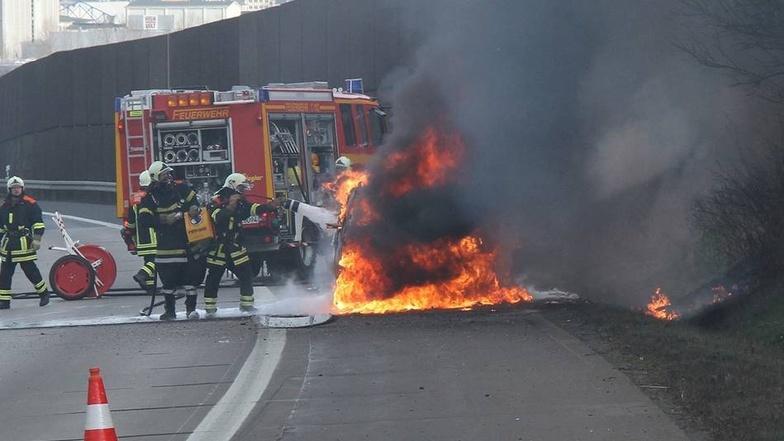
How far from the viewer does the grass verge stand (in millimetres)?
6961

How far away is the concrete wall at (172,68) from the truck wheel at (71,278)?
7719 millimetres

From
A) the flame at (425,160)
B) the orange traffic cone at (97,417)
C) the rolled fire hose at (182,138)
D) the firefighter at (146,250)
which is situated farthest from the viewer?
the rolled fire hose at (182,138)

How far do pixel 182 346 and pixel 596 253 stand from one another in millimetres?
4475

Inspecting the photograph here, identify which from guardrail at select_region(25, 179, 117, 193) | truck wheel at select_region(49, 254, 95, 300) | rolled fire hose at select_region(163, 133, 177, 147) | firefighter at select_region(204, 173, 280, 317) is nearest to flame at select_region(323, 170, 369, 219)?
firefighter at select_region(204, 173, 280, 317)

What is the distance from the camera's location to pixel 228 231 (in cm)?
1323

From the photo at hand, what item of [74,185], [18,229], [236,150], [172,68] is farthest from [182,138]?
[74,185]

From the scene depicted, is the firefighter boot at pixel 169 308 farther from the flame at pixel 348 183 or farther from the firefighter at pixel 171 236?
the flame at pixel 348 183

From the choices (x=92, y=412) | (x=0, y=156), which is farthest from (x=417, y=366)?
(x=0, y=156)

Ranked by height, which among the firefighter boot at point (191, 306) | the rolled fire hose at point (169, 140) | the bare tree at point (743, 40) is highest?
the bare tree at point (743, 40)

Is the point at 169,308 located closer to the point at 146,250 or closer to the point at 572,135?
the point at 146,250

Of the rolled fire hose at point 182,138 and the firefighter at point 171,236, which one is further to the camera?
the rolled fire hose at point 182,138

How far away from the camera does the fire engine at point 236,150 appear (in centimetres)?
1698

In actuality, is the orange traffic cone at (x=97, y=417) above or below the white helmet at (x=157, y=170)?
below

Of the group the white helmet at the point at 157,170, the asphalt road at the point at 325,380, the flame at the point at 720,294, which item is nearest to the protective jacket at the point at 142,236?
the white helmet at the point at 157,170
